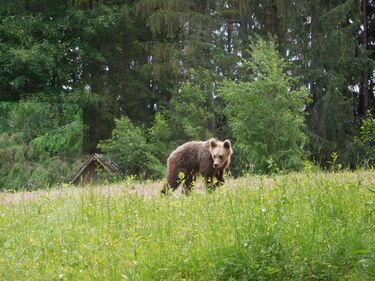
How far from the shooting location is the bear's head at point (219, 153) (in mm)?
12328

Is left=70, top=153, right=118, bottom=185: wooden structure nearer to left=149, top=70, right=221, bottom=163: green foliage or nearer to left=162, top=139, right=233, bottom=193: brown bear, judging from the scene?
left=149, top=70, right=221, bottom=163: green foliage

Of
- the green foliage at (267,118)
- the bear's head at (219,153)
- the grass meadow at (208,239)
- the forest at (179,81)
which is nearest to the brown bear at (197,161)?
the bear's head at (219,153)

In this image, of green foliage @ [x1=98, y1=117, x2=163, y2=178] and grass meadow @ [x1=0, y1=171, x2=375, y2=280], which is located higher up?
grass meadow @ [x1=0, y1=171, x2=375, y2=280]

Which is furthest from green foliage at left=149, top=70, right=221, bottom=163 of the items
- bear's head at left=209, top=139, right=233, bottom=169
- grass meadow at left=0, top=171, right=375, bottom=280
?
grass meadow at left=0, top=171, right=375, bottom=280

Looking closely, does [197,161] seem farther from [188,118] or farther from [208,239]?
[188,118]

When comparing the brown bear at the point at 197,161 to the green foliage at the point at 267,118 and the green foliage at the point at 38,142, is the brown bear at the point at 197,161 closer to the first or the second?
the green foliage at the point at 267,118

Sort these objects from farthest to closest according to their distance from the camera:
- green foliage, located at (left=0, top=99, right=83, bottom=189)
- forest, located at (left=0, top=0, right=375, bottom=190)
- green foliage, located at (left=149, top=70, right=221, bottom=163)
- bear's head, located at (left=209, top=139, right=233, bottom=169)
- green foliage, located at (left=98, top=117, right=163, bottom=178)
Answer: green foliage, located at (left=149, top=70, right=221, bottom=163)
green foliage, located at (left=98, top=117, right=163, bottom=178)
green foliage, located at (left=0, top=99, right=83, bottom=189)
forest, located at (left=0, top=0, right=375, bottom=190)
bear's head, located at (left=209, top=139, right=233, bottom=169)

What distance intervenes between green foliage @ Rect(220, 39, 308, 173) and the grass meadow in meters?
15.1

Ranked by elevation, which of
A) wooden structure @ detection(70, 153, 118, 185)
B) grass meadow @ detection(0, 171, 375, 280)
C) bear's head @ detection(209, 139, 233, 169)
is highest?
bear's head @ detection(209, 139, 233, 169)

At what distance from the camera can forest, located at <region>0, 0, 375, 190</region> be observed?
89.2 ft

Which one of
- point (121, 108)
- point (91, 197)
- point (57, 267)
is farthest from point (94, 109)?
point (57, 267)

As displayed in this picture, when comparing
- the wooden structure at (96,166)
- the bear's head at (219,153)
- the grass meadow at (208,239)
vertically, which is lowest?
the wooden structure at (96,166)

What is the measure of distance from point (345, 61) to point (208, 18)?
25.9ft

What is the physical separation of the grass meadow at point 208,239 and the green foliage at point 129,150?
2066cm
